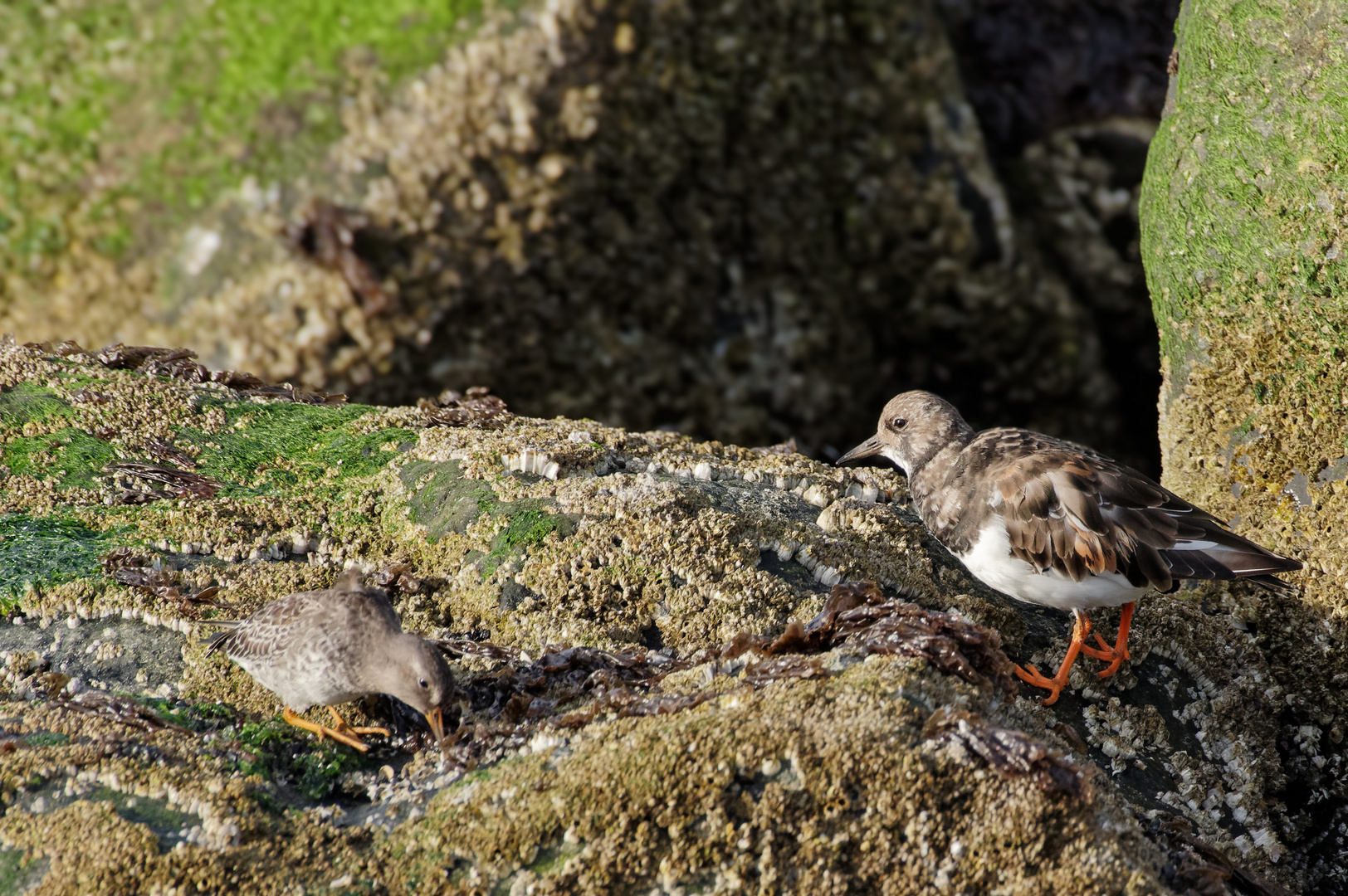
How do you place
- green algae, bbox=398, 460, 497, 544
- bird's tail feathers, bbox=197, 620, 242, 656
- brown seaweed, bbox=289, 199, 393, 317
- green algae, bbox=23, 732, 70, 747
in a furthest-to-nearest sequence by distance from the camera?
brown seaweed, bbox=289, 199, 393, 317
green algae, bbox=398, 460, 497, 544
bird's tail feathers, bbox=197, 620, 242, 656
green algae, bbox=23, 732, 70, 747

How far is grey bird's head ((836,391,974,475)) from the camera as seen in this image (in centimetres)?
641

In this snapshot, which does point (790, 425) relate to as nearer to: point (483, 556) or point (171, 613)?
point (483, 556)

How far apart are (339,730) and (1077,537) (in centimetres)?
349

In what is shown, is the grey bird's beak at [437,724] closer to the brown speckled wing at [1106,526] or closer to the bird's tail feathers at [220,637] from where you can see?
the bird's tail feathers at [220,637]

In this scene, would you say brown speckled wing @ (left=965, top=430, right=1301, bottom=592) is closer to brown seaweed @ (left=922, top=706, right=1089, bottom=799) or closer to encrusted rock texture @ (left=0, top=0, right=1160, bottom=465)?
brown seaweed @ (left=922, top=706, right=1089, bottom=799)

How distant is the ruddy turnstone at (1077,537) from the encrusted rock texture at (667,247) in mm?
5439

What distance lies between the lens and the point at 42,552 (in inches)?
206

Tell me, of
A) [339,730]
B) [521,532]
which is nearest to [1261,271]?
[521,532]

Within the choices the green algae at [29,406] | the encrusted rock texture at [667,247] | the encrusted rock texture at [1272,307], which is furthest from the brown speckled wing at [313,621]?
the encrusted rock texture at [667,247]

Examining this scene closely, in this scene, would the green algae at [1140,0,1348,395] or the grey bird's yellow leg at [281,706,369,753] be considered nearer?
the grey bird's yellow leg at [281,706,369,753]

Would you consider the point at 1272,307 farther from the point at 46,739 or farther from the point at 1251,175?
the point at 46,739

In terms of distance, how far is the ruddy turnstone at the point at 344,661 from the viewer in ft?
13.8

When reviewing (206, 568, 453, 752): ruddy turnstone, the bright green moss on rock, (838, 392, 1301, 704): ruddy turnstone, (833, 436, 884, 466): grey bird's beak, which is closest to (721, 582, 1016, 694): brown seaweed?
(838, 392, 1301, 704): ruddy turnstone

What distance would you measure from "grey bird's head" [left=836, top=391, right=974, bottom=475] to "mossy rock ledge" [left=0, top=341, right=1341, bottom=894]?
0.27 meters
